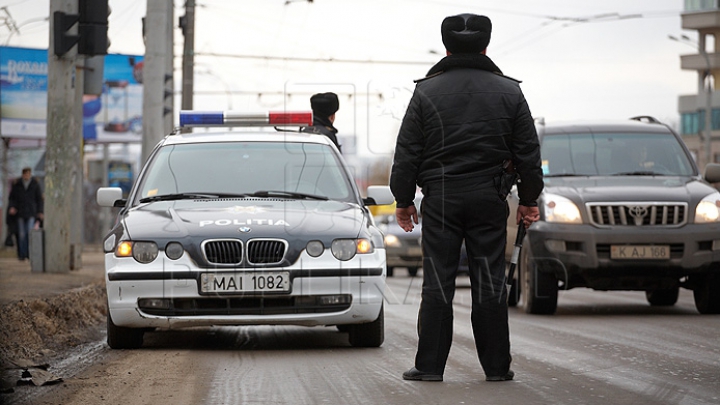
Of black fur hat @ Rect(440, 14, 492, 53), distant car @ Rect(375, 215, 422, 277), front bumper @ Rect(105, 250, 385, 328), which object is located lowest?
distant car @ Rect(375, 215, 422, 277)

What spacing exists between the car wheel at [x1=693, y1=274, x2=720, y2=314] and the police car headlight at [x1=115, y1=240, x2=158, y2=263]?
6169mm

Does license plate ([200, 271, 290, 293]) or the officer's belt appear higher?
the officer's belt

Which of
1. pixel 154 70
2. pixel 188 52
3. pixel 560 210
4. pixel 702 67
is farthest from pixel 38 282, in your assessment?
pixel 702 67

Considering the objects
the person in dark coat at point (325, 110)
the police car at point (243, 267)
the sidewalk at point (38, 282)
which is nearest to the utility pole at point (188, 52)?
the sidewalk at point (38, 282)

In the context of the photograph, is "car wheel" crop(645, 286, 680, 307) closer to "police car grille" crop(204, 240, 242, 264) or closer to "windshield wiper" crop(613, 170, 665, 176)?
"windshield wiper" crop(613, 170, 665, 176)

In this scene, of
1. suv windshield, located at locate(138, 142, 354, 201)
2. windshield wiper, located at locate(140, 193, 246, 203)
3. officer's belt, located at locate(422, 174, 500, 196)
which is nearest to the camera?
officer's belt, located at locate(422, 174, 500, 196)

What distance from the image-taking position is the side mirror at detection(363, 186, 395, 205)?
10156mm

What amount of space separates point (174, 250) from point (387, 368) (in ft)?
6.04

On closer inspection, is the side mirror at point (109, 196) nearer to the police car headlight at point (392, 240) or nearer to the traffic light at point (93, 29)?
the traffic light at point (93, 29)

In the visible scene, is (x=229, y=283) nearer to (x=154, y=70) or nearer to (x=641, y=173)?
(x=641, y=173)

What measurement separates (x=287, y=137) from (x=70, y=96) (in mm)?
8173

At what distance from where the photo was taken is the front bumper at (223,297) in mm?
8750

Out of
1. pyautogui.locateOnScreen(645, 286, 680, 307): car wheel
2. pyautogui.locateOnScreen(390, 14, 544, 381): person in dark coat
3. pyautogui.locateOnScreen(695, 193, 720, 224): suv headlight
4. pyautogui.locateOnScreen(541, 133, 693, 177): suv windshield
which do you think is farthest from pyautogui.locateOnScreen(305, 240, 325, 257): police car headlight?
pyautogui.locateOnScreen(645, 286, 680, 307): car wheel

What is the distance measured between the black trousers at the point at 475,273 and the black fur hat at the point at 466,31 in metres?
0.77
